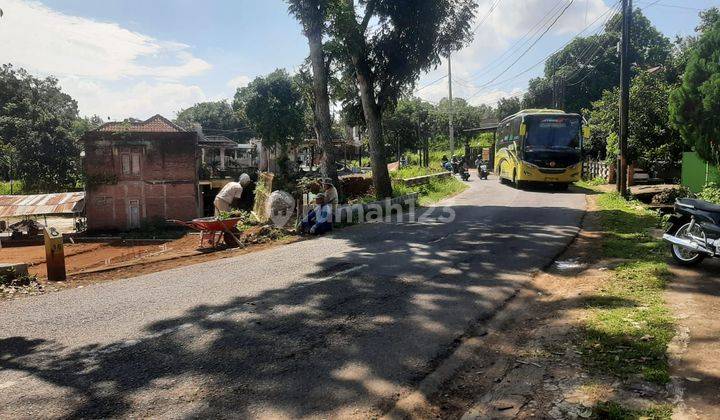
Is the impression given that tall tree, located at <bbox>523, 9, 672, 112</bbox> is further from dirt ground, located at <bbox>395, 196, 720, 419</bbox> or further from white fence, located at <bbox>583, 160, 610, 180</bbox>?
dirt ground, located at <bbox>395, 196, 720, 419</bbox>

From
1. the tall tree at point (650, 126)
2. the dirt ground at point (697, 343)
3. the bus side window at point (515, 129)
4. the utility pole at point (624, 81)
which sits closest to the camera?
the dirt ground at point (697, 343)

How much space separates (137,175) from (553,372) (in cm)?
3104

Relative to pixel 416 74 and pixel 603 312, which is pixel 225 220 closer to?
pixel 603 312

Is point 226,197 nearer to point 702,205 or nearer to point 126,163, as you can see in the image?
point 702,205

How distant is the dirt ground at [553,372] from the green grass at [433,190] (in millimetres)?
13496

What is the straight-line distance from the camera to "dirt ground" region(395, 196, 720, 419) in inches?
141

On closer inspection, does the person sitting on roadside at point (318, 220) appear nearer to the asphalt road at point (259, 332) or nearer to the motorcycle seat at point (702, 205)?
the asphalt road at point (259, 332)

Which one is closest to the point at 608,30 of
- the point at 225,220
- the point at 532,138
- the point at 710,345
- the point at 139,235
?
the point at 532,138

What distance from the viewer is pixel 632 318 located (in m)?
5.29

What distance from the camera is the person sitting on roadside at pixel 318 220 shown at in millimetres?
12758

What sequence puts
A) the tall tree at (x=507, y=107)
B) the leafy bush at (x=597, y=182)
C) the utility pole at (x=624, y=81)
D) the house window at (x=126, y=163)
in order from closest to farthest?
the utility pole at (x=624, y=81)
the leafy bush at (x=597, y=182)
the house window at (x=126, y=163)
the tall tree at (x=507, y=107)

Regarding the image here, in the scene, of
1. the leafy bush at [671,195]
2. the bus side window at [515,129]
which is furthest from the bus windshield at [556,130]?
the leafy bush at [671,195]

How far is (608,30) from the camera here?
49.8 metres

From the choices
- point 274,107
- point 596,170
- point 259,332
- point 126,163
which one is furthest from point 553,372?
point 274,107
